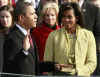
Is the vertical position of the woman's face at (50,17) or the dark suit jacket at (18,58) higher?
the woman's face at (50,17)

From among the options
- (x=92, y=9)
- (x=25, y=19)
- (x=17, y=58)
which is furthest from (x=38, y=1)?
(x=17, y=58)

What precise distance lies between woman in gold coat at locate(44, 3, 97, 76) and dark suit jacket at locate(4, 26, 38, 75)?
220 mm

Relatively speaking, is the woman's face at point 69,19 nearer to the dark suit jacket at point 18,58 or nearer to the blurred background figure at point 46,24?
the dark suit jacket at point 18,58

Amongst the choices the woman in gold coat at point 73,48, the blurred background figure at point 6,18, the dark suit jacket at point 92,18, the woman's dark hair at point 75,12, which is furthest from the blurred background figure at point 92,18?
the woman in gold coat at point 73,48

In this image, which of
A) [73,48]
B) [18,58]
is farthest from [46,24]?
[18,58]

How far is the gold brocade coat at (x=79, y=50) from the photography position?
6367 mm

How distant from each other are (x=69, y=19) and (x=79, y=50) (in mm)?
504

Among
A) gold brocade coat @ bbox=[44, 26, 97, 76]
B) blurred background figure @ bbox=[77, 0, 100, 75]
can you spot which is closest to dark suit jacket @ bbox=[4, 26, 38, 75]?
gold brocade coat @ bbox=[44, 26, 97, 76]

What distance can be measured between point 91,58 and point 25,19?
3.93ft

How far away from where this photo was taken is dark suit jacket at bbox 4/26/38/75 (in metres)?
6.33

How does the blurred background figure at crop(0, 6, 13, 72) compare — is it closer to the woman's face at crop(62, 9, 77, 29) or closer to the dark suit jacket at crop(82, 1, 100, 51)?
the dark suit jacket at crop(82, 1, 100, 51)

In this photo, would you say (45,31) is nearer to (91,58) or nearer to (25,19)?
(25,19)

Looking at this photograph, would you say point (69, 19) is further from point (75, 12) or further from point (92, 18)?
point (92, 18)

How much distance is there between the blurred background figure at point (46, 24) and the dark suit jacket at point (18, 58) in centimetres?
100
